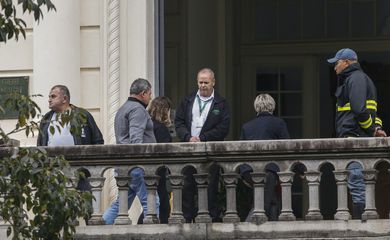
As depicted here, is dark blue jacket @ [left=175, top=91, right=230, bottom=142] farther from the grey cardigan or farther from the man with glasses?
the grey cardigan

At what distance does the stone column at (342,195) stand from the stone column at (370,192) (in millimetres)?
183

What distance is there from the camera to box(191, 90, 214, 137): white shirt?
62.3ft

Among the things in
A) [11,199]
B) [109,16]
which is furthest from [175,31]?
[11,199]

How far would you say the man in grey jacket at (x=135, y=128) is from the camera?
60.3 feet

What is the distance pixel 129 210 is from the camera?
19.9 m

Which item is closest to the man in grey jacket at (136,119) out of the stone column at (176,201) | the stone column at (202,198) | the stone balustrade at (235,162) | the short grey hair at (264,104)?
the stone balustrade at (235,162)

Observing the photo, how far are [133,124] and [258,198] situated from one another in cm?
158

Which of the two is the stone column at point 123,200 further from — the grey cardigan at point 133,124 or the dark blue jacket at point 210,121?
the dark blue jacket at point 210,121

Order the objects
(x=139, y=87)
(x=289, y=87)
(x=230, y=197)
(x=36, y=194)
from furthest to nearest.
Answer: (x=289, y=87) → (x=139, y=87) → (x=230, y=197) → (x=36, y=194)

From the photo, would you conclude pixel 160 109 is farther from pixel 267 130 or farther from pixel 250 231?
pixel 250 231

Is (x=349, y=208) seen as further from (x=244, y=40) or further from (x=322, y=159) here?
(x=244, y=40)

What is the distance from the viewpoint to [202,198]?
18.0 metres

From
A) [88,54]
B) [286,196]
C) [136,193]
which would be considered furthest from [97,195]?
[88,54]

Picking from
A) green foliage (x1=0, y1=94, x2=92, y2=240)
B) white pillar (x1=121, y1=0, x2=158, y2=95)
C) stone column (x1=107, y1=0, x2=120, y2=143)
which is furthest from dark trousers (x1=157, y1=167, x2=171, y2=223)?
green foliage (x1=0, y1=94, x2=92, y2=240)
